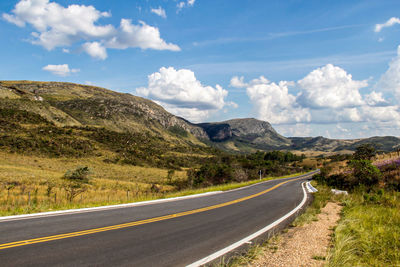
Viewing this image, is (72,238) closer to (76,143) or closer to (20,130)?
(76,143)

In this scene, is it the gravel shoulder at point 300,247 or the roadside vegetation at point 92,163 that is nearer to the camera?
the gravel shoulder at point 300,247

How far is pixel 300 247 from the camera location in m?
6.10

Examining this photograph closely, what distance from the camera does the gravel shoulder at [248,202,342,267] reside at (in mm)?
5172

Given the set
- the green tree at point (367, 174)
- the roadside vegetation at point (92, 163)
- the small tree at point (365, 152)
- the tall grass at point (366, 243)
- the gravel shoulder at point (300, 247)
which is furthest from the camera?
the small tree at point (365, 152)

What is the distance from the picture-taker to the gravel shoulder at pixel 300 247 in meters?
5.17

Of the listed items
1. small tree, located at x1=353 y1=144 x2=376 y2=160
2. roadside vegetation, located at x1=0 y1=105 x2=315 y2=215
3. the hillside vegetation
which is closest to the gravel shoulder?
the hillside vegetation

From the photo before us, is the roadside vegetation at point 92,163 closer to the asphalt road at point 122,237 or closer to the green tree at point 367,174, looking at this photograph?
the green tree at point 367,174

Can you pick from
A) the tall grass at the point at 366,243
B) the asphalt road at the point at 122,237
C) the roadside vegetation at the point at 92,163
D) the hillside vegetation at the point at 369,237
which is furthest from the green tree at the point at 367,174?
the roadside vegetation at the point at 92,163

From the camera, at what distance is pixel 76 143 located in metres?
63.5

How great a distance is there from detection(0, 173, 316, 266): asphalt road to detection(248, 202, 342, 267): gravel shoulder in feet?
3.88

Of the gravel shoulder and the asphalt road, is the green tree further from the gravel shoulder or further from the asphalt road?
the gravel shoulder

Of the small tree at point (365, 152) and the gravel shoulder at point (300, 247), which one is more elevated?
the small tree at point (365, 152)

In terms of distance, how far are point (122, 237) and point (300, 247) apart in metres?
4.54

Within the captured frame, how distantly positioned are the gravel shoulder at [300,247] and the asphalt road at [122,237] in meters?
1.18
